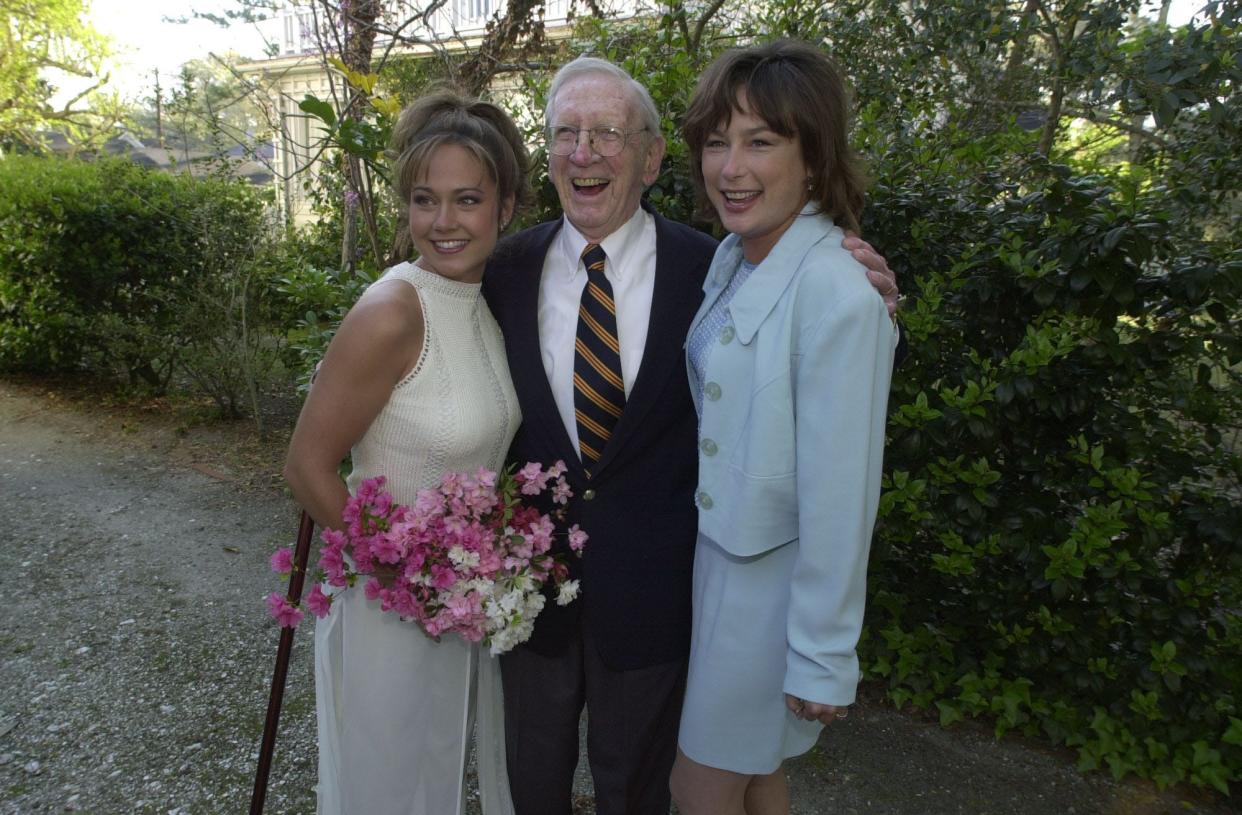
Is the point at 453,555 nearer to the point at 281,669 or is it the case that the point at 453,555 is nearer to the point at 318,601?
the point at 318,601

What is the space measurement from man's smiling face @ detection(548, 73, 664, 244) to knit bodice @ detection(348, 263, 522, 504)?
0.37m

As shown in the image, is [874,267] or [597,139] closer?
[874,267]

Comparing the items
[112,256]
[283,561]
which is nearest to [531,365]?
[283,561]

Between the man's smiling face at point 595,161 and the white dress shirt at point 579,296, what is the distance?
54 millimetres

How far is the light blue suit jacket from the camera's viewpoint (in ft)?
5.17

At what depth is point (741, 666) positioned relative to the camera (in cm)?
180

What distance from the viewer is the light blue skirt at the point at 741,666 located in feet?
5.84

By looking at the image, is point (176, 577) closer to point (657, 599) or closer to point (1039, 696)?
point (657, 599)

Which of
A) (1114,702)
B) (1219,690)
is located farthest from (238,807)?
(1219,690)

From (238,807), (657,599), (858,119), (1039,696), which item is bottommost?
(238,807)

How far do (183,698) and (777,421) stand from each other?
3096 mm

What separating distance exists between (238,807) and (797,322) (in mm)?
2613

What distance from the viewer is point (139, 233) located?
23.5ft

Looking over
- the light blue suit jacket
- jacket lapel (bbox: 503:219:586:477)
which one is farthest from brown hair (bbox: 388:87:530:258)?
the light blue suit jacket
